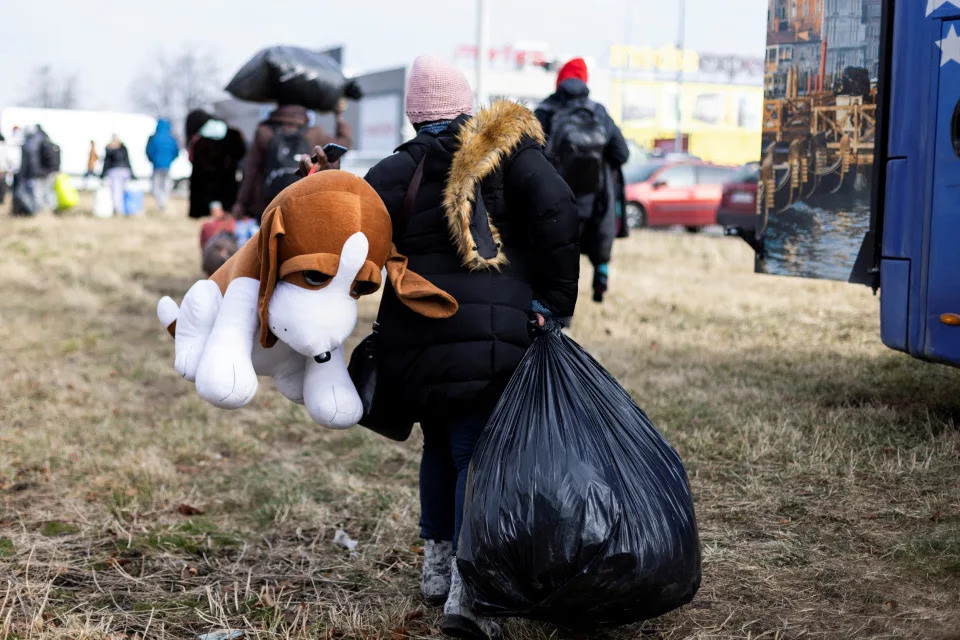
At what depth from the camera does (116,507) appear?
15.1 feet

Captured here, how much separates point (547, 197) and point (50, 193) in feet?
68.2

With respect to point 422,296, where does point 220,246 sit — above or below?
below

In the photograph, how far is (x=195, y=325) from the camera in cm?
328

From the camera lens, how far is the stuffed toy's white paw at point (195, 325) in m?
3.25

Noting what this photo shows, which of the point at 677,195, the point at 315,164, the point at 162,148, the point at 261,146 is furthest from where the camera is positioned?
the point at 162,148

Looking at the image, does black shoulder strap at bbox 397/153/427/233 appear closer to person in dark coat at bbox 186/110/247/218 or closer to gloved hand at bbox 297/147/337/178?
gloved hand at bbox 297/147/337/178

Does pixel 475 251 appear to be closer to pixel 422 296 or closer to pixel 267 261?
pixel 422 296

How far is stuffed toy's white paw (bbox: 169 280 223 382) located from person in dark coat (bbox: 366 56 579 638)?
52 cm

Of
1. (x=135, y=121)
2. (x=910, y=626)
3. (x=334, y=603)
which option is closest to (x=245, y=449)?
(x=334, y=603)

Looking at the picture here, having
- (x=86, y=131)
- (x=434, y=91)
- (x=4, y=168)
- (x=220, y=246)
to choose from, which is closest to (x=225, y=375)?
(x=434, y=91)

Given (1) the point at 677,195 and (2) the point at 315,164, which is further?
(1) the point at 677,195

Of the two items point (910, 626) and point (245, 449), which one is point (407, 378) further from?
point (245, 449)

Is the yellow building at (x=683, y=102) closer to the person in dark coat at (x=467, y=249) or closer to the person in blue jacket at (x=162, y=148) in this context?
the person in blue jacket at (x=162, y=148)

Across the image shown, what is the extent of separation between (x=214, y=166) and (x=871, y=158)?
21.1 ft
